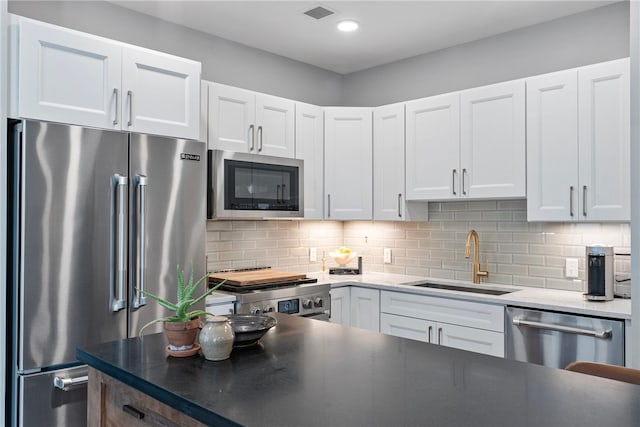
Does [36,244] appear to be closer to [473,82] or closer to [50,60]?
[50,60]

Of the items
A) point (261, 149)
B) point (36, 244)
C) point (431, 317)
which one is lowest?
point (431, 317)

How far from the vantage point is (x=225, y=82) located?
3.94 metres

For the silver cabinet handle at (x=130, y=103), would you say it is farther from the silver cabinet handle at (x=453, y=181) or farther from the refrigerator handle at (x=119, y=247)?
the silver cabinet handle at (x=453, y=181)

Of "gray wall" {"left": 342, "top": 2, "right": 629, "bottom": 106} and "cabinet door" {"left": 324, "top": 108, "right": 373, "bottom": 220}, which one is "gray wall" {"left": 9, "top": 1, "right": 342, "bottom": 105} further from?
"cabinet door" {"left": 324, "top": 108, "right": 373, "bottom": 220}

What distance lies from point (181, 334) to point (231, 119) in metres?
2.18

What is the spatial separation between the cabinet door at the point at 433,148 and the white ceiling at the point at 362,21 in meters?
0.53

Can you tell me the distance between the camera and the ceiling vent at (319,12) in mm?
3367

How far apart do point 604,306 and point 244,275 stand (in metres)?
2.23

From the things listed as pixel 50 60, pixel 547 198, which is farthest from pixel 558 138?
pixel 50 60

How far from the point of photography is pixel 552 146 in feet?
10.3

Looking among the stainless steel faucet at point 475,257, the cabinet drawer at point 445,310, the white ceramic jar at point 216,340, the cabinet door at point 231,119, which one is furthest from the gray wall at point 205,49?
the white ceramic jar at point 216,340

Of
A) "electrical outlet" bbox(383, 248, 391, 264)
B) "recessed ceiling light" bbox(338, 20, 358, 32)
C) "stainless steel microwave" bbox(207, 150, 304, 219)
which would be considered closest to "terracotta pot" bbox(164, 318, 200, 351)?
"stainless steel microwave" bbox(207, 150, 304, 219)

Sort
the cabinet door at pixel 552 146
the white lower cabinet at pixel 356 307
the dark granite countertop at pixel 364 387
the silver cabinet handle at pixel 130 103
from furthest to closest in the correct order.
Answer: the white lower cabinet at pixel 356 307 → the cabinet door at pixel 552 146 → the silver cabinet handle at pixel 130 103 → the dark granite countertop at pixel 364 387

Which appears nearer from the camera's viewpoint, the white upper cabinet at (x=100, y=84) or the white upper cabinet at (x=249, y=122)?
the white upper cabinet at (x=100, y=84)
